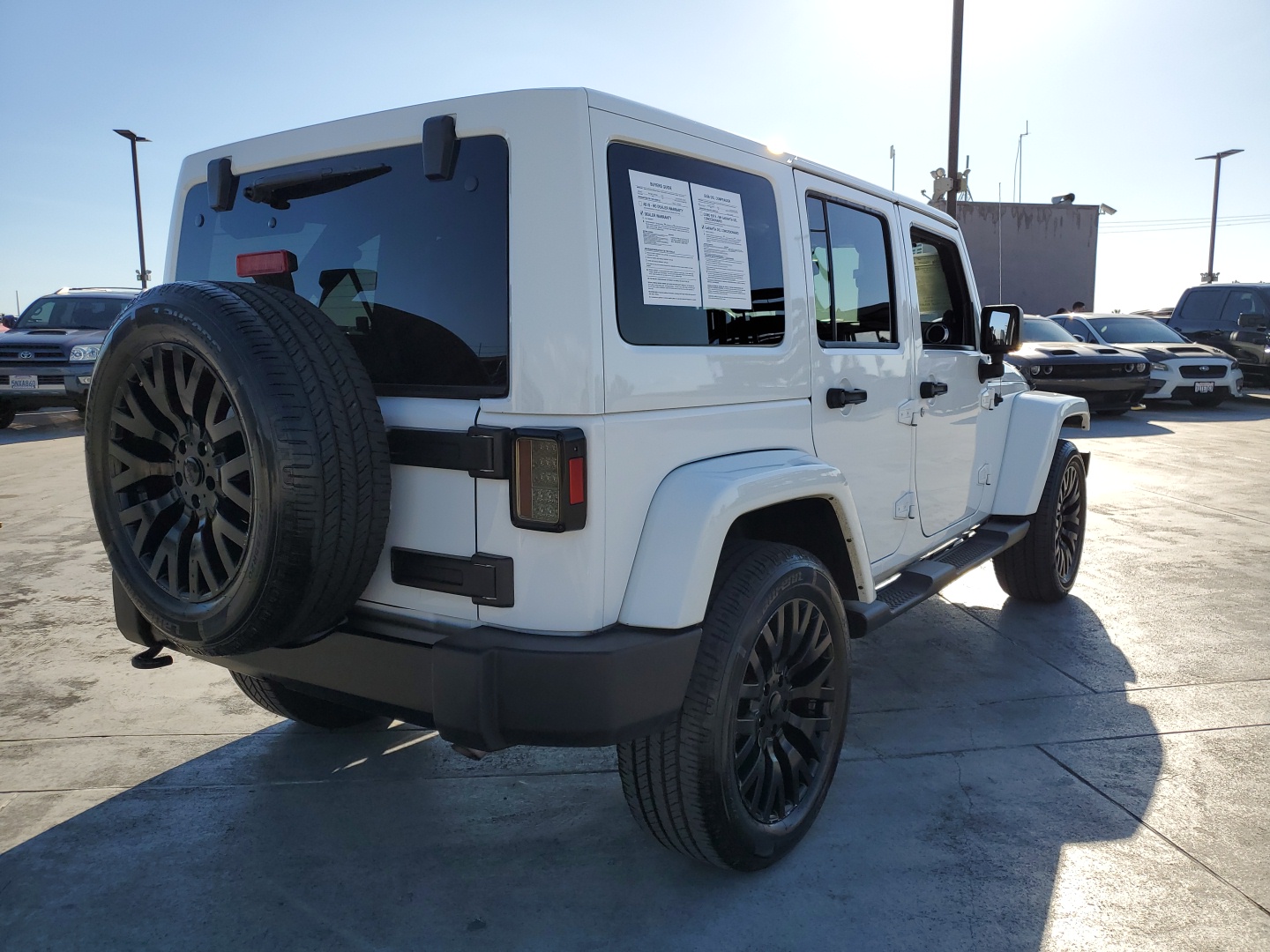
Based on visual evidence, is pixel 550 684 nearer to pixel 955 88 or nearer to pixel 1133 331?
pixel 1133 331

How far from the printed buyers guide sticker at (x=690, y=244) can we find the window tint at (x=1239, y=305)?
1558 cm

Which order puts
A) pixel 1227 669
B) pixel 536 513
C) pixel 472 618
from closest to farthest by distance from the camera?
pixel 536 513 < pixel 472 618 < pixel 1227 669

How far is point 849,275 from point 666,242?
1.08m

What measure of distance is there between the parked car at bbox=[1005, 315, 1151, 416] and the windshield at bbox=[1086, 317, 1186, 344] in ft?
5.37

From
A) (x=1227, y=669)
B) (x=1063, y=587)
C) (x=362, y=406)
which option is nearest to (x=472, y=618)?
(x=362, y=406)

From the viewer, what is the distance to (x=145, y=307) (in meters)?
2.23

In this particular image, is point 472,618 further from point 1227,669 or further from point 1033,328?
point 1033,328

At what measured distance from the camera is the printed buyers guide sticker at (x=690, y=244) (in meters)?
2.36

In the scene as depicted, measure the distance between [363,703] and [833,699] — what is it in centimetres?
136

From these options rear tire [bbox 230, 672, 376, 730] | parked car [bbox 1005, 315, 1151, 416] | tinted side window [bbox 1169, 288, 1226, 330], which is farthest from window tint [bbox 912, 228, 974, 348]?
tinted side window [bbox 1169, 288, 1226, 330]

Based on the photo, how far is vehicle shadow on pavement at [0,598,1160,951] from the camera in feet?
7.76

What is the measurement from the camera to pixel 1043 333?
46.8 ft

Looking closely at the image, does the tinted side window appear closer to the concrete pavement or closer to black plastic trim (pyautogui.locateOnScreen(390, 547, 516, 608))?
the concrete pavement

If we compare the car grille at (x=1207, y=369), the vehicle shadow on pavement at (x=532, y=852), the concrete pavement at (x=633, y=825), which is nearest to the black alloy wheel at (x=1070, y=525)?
the concrete pavement at (x=633, y=825)
